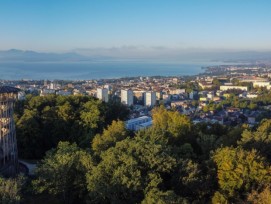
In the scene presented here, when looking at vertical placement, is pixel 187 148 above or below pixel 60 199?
above

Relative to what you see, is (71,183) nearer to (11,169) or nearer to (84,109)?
(11,169)

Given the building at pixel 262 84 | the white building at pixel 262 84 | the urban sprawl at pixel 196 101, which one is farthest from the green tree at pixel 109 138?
the white building at pixel 262 84

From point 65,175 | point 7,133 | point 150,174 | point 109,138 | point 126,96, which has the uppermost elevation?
point 7,133

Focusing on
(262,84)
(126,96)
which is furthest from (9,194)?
(262,84)

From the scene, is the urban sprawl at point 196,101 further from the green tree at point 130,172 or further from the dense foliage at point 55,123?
the green tree at point 130,172

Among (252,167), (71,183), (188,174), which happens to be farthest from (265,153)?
(71,183)

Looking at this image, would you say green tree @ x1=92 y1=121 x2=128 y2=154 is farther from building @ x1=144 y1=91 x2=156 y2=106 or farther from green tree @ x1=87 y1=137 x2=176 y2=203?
building @ x1=144 y1=91 x2=156 y2=106

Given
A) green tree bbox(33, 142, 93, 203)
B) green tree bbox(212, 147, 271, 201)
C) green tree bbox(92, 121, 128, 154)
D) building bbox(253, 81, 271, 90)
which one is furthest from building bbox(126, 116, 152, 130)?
building bbox(253, 81, 271, 90)

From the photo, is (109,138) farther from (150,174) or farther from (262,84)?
(262,84)
